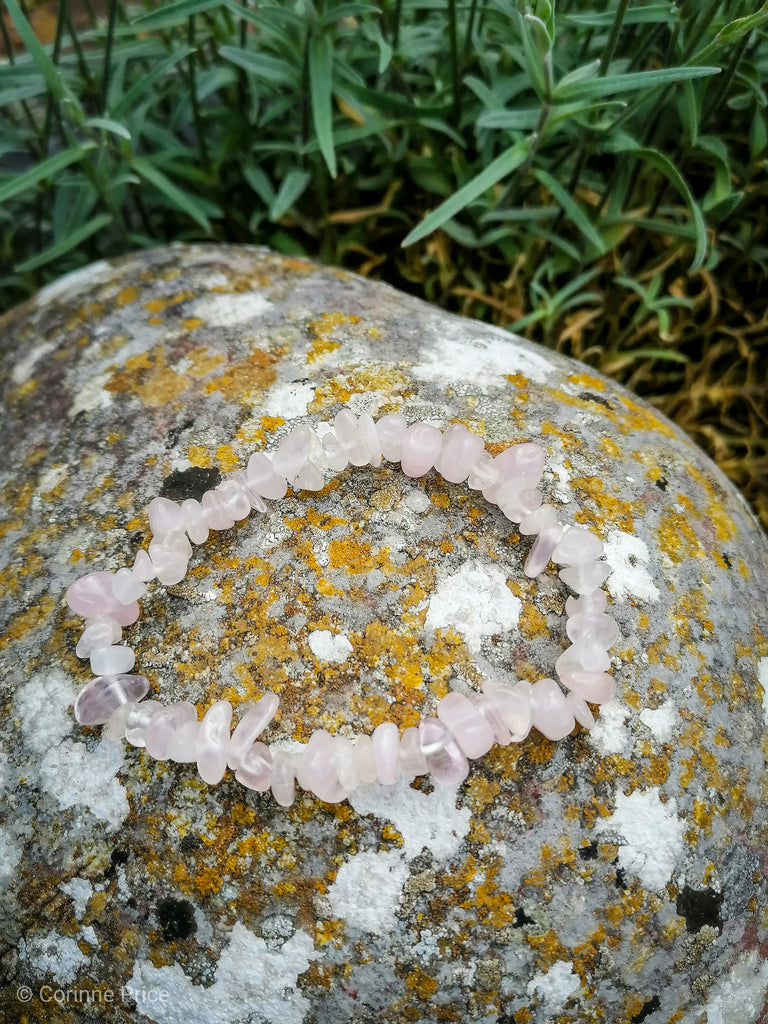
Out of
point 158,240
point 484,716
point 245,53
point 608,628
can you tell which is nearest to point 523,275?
point 245,53

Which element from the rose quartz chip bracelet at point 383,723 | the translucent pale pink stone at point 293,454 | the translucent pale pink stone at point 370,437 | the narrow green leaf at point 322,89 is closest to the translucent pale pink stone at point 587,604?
the rose quartz chip bracelet at point 383,723

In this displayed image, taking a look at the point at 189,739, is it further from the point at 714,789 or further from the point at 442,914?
the point at 714,789

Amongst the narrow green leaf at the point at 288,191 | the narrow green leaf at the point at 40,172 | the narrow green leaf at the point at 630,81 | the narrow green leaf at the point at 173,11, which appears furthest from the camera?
the narrow green leaf at the point at 288,191

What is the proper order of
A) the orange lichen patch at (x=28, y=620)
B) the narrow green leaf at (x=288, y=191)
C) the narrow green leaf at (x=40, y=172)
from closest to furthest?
the orange lichen patch at (x=28, y=620), the narrow green leaf at (x=40, y=172), the narrow green leaf at (x=288, y=191)

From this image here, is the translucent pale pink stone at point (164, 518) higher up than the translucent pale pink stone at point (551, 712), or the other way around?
the translucent pale pink stone at point (164, 518)

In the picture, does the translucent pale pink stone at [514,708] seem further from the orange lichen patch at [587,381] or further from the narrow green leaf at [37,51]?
the narrow green leaf at [37,51]

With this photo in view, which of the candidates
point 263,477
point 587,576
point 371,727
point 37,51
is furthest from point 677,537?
point 37,51
